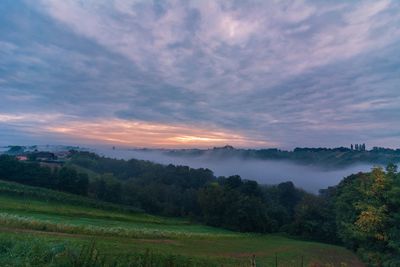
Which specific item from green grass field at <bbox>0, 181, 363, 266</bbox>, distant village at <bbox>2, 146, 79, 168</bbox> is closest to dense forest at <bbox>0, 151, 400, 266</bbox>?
green grass field at <bbox>0, 181, 363, 266</bbox>

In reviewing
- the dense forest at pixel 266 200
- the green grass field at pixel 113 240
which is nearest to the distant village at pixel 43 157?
the dense forest at pixel 266 200

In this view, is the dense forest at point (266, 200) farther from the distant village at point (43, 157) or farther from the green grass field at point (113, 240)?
the distant village at point (43, 157)

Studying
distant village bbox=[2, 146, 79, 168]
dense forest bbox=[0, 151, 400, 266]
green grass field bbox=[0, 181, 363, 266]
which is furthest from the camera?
distant village bbox=[2, 146, 79, 168]

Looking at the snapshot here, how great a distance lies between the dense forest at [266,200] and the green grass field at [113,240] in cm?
A: 485

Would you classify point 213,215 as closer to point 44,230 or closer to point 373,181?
point 373,181

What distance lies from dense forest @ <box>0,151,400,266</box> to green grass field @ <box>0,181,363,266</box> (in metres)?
4.85

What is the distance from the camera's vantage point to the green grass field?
1273 centimetres

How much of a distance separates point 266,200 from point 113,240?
180 feet

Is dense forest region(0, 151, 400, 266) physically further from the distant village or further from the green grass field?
Answer: the distant village

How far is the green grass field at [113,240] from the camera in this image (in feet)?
41.8

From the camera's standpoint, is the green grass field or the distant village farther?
the distant village

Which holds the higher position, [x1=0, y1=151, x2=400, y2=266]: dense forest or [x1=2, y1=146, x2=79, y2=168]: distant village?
[x1=2, y1=146, x2=79, y2=168]: distant village

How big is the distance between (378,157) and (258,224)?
130m

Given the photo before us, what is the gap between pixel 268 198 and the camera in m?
79.2
